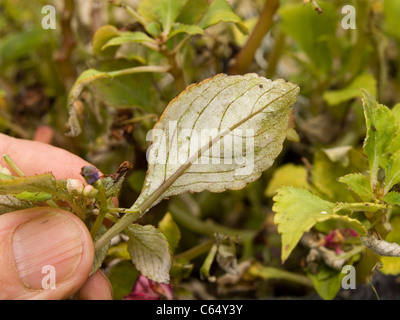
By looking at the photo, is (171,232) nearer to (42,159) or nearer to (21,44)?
(42,159)

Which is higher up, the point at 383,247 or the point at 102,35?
the point at 102,35

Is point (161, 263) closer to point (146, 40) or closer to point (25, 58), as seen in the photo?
point (146, 40)

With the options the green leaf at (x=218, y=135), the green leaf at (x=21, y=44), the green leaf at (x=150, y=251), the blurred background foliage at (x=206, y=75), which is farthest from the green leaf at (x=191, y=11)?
the green leaf at (x=21, y=44)

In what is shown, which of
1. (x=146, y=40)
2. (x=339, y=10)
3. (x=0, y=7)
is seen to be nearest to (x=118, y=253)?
(x=146, y=40)

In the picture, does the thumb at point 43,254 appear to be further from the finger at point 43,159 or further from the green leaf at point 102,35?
the green leaf at point 102,35

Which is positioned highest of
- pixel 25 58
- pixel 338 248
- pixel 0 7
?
pixel 0 7

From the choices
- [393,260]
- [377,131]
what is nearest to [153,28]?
[377,131]

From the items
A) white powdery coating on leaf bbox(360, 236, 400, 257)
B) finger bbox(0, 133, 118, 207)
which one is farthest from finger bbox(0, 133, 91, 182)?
white powdery coating on leaf bbox(360, 236, 400, 257)

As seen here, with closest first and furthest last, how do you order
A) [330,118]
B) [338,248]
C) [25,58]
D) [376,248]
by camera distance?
[376,248] < [338,248] < [330,118] < [25,58]
